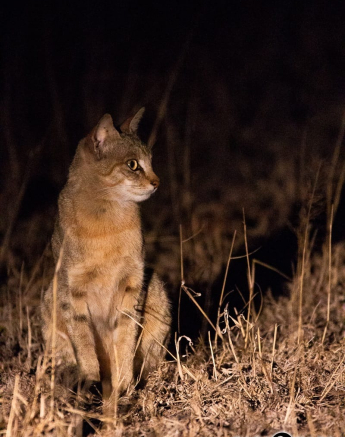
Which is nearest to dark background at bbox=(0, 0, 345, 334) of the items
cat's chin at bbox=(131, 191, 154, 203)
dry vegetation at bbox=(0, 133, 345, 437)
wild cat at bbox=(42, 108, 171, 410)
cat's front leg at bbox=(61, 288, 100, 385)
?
dry vegetation at bbox=(0, 133, 345, 437)

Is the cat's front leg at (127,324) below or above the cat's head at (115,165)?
below

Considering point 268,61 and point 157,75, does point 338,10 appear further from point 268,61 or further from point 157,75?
point 157,75

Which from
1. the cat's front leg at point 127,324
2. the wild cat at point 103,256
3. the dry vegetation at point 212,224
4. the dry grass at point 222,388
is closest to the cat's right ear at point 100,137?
the wild cat at point 103,256

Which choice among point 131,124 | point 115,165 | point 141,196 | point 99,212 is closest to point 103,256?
point 99,212

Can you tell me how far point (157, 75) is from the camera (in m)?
12.9

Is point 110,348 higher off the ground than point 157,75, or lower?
lower

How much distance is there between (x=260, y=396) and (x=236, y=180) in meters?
5.30

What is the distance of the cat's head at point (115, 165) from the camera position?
14.0ft

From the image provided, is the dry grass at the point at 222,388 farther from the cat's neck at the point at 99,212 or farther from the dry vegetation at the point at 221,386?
the cat's neck at the point at 99,212

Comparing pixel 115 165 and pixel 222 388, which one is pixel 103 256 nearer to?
pixel 115 165

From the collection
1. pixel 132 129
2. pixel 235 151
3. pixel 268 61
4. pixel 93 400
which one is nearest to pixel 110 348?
pixel 93 400

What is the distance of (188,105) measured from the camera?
9.77 m

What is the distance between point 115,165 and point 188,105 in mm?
5617

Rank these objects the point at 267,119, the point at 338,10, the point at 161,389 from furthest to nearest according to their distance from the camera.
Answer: the point at 338,10 → the point at 267,119 → the point at 161,389
